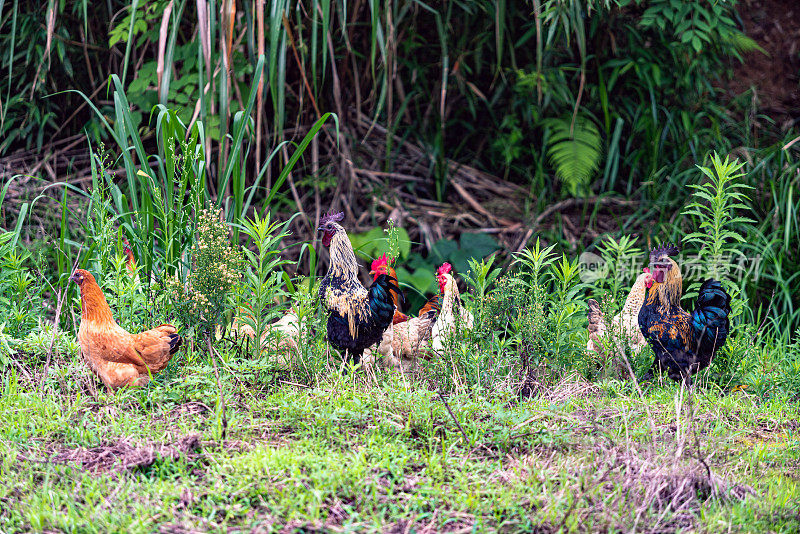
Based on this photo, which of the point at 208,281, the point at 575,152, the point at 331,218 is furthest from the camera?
the point at 575,152

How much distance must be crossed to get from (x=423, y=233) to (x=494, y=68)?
1.64 metres

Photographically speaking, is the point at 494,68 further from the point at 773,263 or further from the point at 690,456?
the point at 690,456

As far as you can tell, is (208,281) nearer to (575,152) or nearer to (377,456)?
(377,456)

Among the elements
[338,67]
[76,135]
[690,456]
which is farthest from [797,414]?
[76,135]

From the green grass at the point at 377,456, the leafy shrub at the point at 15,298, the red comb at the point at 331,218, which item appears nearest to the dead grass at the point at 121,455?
the green grass at the point at 377,456

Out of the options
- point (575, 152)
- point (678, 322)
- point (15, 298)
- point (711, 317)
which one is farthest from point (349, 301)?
point (575, 152)

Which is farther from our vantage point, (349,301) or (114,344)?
(349,301)

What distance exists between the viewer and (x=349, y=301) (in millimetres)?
3781

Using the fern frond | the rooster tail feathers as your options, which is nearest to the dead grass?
the rooster tail feathers

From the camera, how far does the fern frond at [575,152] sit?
20.5ft

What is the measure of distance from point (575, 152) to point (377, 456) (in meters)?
4.04

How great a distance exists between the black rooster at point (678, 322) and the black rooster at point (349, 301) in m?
1.29

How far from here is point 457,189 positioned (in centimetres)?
682

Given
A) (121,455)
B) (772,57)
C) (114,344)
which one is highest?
(772,57)
